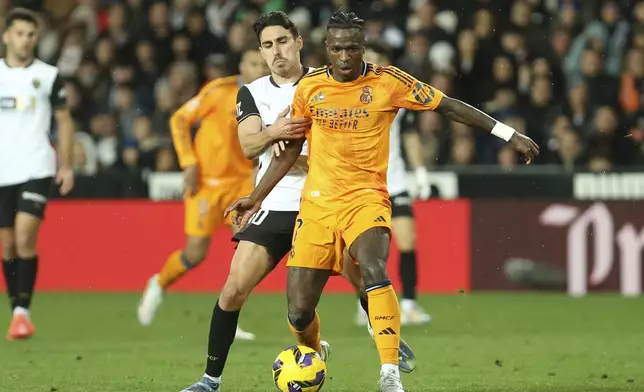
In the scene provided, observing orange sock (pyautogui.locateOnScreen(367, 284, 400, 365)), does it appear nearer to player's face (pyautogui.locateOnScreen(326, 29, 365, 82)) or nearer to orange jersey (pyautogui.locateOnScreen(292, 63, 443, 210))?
orange jersey (pyautogui.locateOnScreen(292, 63, 443, 210))

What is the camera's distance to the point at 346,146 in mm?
7152

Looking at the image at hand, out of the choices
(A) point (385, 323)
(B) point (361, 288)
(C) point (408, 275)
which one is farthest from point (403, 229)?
(A) point (385, 323)

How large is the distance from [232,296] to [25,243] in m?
3.69

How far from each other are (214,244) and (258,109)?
24.1 ft

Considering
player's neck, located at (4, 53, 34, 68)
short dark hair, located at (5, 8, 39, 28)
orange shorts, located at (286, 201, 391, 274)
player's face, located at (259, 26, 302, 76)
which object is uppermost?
short dark hair, located at (5, 8, 39, 28)

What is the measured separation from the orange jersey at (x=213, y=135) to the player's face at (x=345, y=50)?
13.1 feet

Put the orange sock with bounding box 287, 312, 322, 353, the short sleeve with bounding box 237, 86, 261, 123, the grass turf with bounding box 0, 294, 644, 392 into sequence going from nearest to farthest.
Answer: the orange sock with bounding box 287, 312, 322, 353 < the short sleeve with bounding box 237, 86, 261, 123 < the grass turf with bounding box 0, 294, 644, 392

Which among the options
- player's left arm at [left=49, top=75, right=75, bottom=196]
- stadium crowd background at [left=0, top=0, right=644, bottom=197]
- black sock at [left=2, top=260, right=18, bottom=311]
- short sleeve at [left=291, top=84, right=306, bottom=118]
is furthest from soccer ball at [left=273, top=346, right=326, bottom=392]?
stadium crowd background at [left=0, top=0, right=644, bottom=197]

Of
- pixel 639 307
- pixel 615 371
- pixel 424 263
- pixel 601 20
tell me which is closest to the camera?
pixel 615 371

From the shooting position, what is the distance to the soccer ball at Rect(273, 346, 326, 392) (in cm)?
706

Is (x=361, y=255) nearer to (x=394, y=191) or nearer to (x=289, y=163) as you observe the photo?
(x=289, y=163)

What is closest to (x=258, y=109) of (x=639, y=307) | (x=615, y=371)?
(x=615, y=371)

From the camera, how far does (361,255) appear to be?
6.95 meters

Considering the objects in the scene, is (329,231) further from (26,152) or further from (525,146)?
(26,152)
